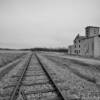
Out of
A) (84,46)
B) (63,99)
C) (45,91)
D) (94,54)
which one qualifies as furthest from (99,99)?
(84,46)

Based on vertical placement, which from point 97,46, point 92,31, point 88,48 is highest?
point 92,31

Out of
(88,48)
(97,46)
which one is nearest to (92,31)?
(88,48)

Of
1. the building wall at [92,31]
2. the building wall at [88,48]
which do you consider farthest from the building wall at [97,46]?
the building wall at [92,31]

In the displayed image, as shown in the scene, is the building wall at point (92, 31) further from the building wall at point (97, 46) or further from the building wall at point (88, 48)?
the building wall at point (97, 46)

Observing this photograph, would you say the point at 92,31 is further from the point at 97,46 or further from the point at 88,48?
the point at 97,46

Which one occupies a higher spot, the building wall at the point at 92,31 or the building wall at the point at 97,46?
the building wall at the point at 92,31

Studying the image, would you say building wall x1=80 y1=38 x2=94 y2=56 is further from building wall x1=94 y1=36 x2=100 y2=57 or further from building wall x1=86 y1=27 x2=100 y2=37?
building wall x1=86 y1=27 x2=100 y2=37

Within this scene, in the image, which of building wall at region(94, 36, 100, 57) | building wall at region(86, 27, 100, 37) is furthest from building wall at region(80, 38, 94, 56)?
building wall at region(86, 27, 100, 37)

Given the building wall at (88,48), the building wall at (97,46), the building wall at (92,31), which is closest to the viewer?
the building wall at (97,46)

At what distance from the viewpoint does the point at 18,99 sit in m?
3.25

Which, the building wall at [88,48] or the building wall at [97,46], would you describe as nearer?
the building wall at [97,46]

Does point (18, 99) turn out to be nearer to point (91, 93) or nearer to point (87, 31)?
point (91, 93)

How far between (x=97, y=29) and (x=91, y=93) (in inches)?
1869

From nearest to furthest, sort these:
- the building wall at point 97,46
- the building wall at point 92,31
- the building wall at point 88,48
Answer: the building wall at point 97,46 < the building wall at point 88,48 < the building wall at point 92,31
